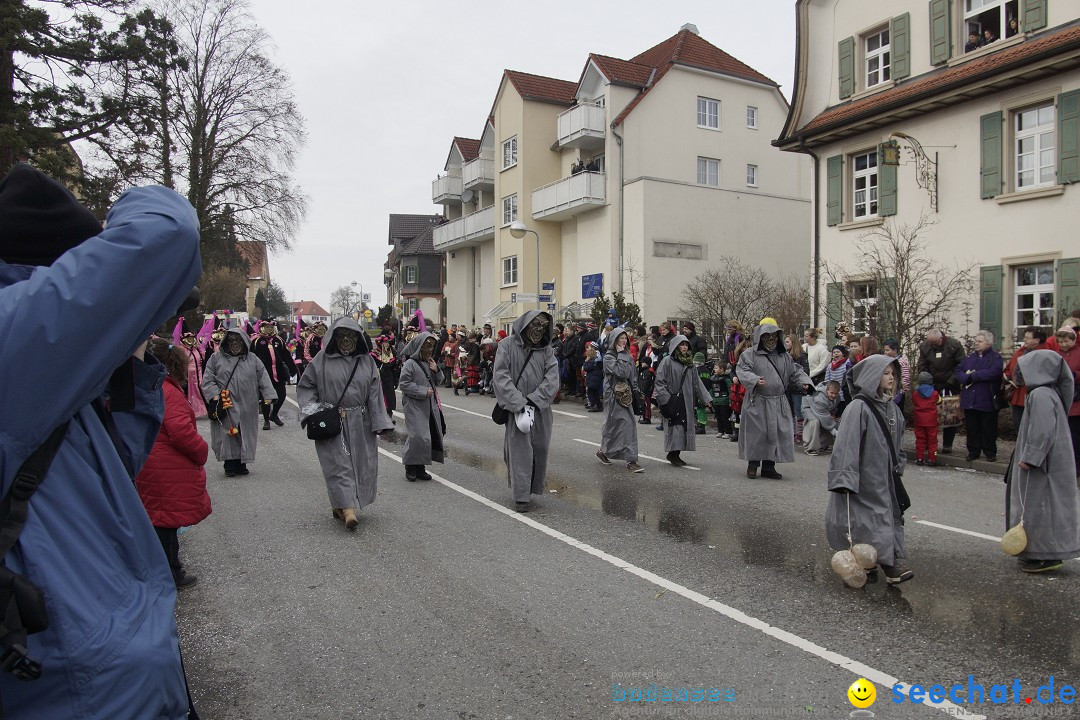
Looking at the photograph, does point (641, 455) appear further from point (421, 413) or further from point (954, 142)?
point (954, 142)

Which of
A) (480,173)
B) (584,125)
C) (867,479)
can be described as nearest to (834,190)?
(584,125)

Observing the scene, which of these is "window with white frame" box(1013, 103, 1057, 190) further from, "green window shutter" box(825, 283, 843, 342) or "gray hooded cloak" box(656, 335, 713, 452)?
Result: "gray hooded cloak" box(656, 335, 713, 452)

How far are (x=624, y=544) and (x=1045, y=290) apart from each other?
1366 centimetres

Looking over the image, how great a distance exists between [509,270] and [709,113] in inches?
459

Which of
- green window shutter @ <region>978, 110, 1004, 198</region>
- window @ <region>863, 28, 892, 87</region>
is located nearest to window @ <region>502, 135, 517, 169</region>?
window @ <region>863, 28, 892, 87</region>

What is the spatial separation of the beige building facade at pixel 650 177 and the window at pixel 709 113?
56 millimetres

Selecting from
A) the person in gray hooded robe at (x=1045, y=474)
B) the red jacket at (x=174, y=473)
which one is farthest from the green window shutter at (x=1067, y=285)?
the red jacket at (x=174, y=473)

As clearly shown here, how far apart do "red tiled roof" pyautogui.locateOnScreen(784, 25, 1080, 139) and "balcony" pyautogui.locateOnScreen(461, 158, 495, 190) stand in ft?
74.4

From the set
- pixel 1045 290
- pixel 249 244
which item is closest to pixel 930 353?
pixel 1045 290

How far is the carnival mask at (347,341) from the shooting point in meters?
7.80

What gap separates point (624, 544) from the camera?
22.2 ft

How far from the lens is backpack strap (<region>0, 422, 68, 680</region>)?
1.35m

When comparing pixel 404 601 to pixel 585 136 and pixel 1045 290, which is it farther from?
pixel 585 136

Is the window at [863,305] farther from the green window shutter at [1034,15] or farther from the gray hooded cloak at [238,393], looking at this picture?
the gray hooded cloak at [238,393]
